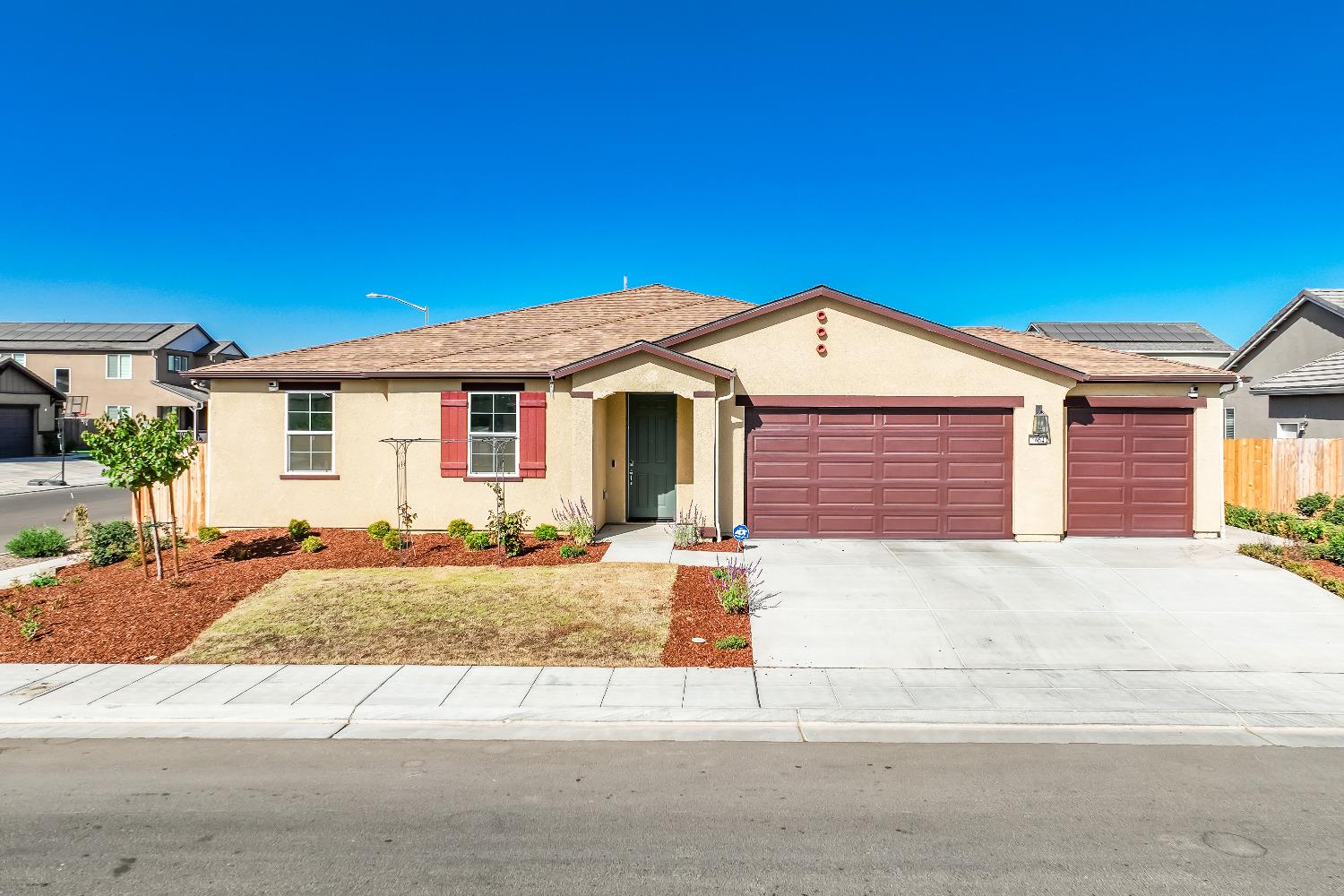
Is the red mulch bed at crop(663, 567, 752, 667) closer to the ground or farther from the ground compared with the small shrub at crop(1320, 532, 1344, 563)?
closer to the ground

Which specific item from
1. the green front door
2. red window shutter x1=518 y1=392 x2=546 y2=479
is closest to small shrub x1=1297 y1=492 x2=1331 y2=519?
the green front door

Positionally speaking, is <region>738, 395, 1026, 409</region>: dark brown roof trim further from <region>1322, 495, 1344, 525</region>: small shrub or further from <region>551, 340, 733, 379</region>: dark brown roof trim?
<region>1322, 495, 1344, 525</region>: small shrub

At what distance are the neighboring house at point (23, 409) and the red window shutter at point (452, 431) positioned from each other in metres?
37.4

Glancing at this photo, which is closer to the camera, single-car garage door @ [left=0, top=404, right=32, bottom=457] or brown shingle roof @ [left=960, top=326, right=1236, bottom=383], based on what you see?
brown shingle roof @ [left=960, top=326, right=1236, bottom=383]

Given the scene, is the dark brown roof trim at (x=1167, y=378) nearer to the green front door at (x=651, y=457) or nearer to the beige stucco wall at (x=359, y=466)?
the green front door at (x=651, y=457)

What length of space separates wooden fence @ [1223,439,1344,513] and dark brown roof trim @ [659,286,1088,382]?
21.6 ft

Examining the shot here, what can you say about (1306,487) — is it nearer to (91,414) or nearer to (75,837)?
(75,837)

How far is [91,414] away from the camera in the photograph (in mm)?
46469

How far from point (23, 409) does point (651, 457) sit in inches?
1660

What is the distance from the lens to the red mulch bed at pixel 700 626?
311 inches

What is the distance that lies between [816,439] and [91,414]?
50022 millimetres

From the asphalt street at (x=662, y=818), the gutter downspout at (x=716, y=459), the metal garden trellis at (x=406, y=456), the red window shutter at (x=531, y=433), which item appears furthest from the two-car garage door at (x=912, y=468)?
the asphalt street at (x=662, y=818)

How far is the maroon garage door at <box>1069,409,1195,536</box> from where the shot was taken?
13602 mm

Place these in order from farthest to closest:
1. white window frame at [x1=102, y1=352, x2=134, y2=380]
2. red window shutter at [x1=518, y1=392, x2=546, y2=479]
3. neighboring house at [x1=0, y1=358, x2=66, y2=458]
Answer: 1. white window frame at [x1=102, y1=352, x2=134, y2=380]
2. neighboring house at [x1=0, y1=358, x2=66, y2=458]
3. red window shutter at [x1=518, y1=392, x2=546, y2=479]
